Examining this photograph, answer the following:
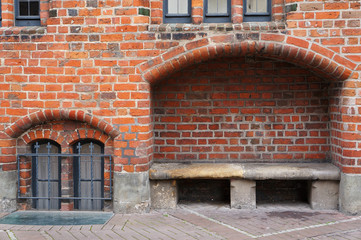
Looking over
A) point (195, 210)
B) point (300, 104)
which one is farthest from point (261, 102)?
point (195, 210)

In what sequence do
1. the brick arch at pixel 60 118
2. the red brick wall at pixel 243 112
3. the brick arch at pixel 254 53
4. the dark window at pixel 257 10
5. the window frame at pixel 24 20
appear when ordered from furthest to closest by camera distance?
1. the red brick wall at pixel 243 112
2. the window frame at pixel 24 20
3. the dark window at pixel 257 10
4. the brick arch at pixel 60 118
5. the brick arch at pixel 254 53

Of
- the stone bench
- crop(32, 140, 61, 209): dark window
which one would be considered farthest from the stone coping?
crop(32, 140, 61, 209): dark window

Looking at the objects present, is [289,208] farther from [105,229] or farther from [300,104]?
[105,229]

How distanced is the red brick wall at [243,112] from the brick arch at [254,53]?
58cm

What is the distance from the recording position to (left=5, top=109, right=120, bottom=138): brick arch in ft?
17.2

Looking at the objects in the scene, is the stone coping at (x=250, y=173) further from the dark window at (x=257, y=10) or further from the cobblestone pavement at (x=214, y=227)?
the dark window at (x=257, y=10)

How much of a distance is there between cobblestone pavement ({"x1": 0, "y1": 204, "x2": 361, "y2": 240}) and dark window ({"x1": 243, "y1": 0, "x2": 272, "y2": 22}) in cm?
271

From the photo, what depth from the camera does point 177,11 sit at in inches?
214

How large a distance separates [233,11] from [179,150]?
2201 mm

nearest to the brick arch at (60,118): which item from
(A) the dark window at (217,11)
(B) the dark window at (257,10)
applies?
(A) the dark window at (217,11)

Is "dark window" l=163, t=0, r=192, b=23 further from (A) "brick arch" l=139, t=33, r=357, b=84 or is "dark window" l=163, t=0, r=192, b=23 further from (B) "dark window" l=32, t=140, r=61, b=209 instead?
(B) "dark window" l=32, t=140, r=61, b=209

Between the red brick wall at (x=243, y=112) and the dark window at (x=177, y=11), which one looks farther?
the red brick wall at (x=243, y=112)

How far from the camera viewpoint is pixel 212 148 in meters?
5.86

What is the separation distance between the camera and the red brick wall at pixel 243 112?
227 inches
